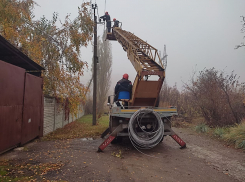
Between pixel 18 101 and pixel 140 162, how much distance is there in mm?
4604

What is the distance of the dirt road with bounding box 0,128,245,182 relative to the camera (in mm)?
4262

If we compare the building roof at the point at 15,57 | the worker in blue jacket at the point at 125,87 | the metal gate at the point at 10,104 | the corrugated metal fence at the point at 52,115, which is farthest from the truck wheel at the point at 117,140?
the building roof at the point at 15,57

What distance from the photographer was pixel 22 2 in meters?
10.3

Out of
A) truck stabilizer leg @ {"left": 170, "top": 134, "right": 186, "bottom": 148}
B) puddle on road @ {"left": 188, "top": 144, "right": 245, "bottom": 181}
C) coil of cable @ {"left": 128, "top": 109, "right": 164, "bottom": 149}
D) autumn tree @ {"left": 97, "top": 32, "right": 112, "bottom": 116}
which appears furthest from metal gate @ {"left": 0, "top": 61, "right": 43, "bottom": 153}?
autumn tree @ {"left": 97, "top": 32, "right": 112, "bottom": 116}

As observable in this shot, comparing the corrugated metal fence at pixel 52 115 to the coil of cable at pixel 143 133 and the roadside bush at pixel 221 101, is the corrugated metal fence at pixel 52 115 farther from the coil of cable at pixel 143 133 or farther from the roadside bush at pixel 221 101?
the roadside bush at pixel 221 101

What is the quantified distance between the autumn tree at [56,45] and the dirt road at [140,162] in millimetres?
4217

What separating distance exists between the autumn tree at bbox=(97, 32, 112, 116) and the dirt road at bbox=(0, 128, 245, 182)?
17.1m

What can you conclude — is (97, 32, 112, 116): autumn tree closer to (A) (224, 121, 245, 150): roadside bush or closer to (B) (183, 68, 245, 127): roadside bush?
(B) (183, 68, 245, 127): roadside bush

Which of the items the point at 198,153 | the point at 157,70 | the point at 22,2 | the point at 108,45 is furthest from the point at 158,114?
the point at 108,45

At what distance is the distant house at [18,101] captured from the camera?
5.72 metres

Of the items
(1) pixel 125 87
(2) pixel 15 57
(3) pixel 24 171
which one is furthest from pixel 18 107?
(1) pixel 125 87

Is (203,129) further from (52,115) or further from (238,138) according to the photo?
(52,115)

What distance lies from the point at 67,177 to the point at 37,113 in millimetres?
4854

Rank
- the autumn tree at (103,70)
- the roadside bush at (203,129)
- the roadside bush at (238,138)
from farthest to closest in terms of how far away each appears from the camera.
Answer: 1. the autumn tree at (103,70)
2. the roadside bush at (203,129)
3. the roadside bush at (238,138)
